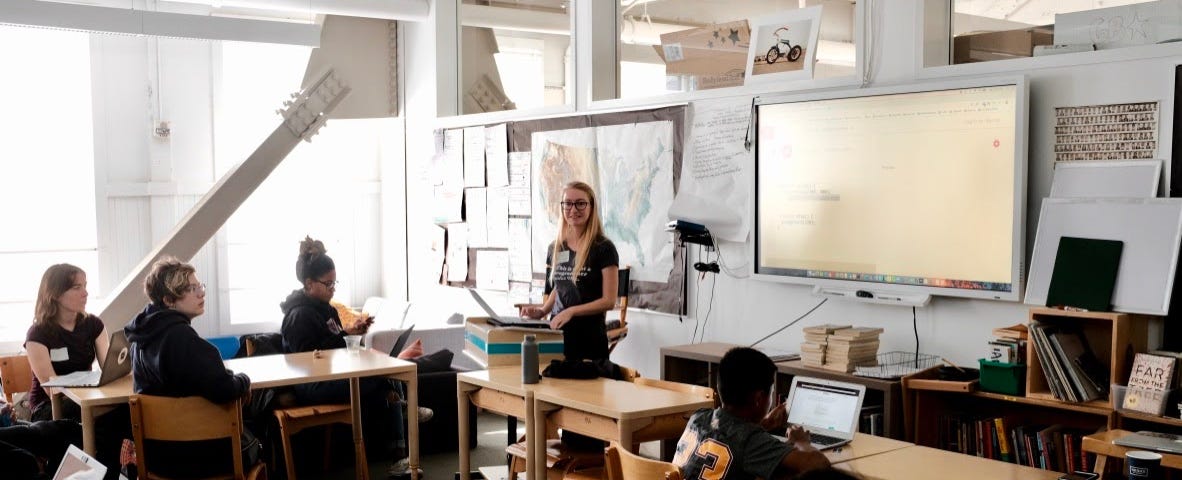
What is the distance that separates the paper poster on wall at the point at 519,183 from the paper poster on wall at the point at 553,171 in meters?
0.09

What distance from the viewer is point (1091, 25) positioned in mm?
4453

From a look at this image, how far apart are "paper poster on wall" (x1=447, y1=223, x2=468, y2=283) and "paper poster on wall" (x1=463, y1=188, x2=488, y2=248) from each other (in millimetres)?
86

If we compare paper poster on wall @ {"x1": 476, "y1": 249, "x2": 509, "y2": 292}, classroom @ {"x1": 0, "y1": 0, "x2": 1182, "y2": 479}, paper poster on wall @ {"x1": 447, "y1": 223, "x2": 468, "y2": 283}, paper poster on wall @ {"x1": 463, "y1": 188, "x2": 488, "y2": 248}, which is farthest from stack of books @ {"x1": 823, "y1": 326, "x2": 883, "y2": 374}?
paper poster on wall @ {"x1": 447, "y1": 223, "x2": 468, "y2": 283}

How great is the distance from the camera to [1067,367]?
4113 millimetres

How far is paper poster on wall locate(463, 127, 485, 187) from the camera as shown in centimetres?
805

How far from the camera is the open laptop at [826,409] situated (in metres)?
3.62

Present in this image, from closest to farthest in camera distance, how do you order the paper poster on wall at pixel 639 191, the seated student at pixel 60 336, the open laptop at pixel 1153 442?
1. the open laptop at pixel 1153 442
2. the seated student at pixel 60 336
3. the paper poster on wall at pixel 639 191

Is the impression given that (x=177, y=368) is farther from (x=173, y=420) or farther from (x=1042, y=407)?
(x=1042, y=407)

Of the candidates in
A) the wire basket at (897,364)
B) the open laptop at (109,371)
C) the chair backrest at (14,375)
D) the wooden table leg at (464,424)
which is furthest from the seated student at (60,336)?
the wire basket at (897,364)

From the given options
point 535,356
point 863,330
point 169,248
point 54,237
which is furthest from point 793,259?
point 54,237

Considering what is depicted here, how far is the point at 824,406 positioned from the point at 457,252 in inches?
202

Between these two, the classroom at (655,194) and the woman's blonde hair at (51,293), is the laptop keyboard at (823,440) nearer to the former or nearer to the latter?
the classroom at (655,194)

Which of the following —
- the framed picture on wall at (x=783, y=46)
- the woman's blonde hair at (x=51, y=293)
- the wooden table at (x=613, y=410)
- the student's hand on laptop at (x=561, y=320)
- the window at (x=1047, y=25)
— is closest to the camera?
the wooden table at (x=613, y=410)

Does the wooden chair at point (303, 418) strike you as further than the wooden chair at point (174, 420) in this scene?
Yes
